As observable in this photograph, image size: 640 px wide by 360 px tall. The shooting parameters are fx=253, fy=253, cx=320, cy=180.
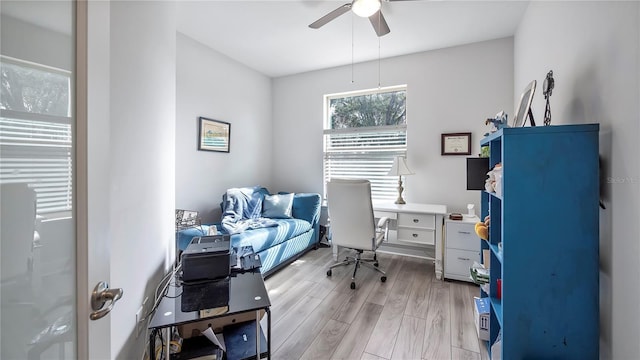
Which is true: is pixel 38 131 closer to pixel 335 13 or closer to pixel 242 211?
pixel 335 13

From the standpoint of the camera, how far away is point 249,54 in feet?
11.8

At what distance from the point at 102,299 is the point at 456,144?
3631mm

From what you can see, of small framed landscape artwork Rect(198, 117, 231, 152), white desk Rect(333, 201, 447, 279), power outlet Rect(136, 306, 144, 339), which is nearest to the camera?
power outlet Rect(136, 306, 144, 339)

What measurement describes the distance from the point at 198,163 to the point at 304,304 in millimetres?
2189

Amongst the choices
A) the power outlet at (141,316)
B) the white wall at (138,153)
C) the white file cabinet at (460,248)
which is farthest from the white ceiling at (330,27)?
the power outlet at (141,316)

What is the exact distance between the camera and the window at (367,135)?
→ 3.76 m

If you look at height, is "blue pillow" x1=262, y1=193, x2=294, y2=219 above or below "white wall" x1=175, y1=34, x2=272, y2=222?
below

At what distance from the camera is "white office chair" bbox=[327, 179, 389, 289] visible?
261 centimetres

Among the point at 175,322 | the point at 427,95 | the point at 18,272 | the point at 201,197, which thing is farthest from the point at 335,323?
the point at 427,95

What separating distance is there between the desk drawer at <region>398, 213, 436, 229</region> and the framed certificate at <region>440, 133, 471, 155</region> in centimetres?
102

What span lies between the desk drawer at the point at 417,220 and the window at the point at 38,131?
2.87 metres

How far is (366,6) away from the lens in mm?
1941

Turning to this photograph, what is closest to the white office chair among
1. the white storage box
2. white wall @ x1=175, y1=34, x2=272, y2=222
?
the white storage box

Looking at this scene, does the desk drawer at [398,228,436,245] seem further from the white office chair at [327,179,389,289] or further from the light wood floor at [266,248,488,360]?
the light wood floor at [266,248,488,360]
